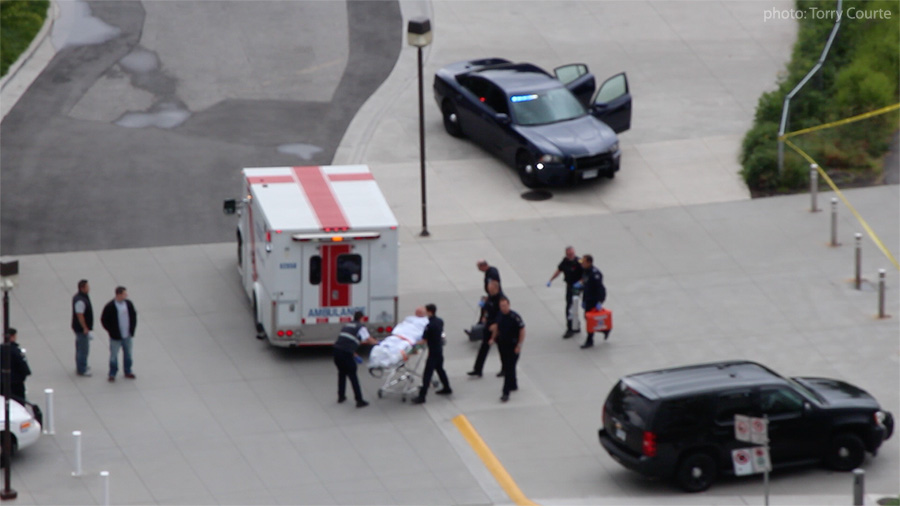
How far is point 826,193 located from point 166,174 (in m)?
11.7

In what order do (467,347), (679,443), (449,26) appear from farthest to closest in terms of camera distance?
(449,26), (467,347), (679,443)

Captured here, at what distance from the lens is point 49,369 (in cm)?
2136

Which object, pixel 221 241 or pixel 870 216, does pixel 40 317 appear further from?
pixel 870 216

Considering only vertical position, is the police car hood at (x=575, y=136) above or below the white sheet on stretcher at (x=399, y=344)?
above

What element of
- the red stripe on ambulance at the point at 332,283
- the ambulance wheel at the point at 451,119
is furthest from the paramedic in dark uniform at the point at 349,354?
the ambulance wheel at the point at 451,119

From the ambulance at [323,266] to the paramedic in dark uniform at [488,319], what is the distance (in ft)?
4.14

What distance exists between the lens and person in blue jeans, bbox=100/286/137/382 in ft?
68.3

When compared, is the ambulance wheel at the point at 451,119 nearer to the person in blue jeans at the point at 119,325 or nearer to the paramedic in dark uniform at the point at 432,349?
the paramedic in dark uniform at the point at 432,349

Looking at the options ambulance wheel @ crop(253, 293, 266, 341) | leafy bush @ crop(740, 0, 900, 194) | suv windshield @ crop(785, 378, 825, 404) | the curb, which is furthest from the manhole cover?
the curb

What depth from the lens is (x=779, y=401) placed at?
17.9 metres

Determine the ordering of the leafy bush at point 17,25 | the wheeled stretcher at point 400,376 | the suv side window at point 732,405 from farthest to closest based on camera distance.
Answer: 1. the leafy bush at point 17,25
2. the wheeled stretcher at point 400,376
3. the suv side window at point 732,405

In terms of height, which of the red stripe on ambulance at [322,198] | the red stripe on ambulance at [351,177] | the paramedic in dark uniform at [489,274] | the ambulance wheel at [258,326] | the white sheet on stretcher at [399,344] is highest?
the red stripe on ambulance at [351,177]

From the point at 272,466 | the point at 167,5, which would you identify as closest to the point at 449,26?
the point at 167,5

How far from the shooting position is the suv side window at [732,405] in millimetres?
17578
